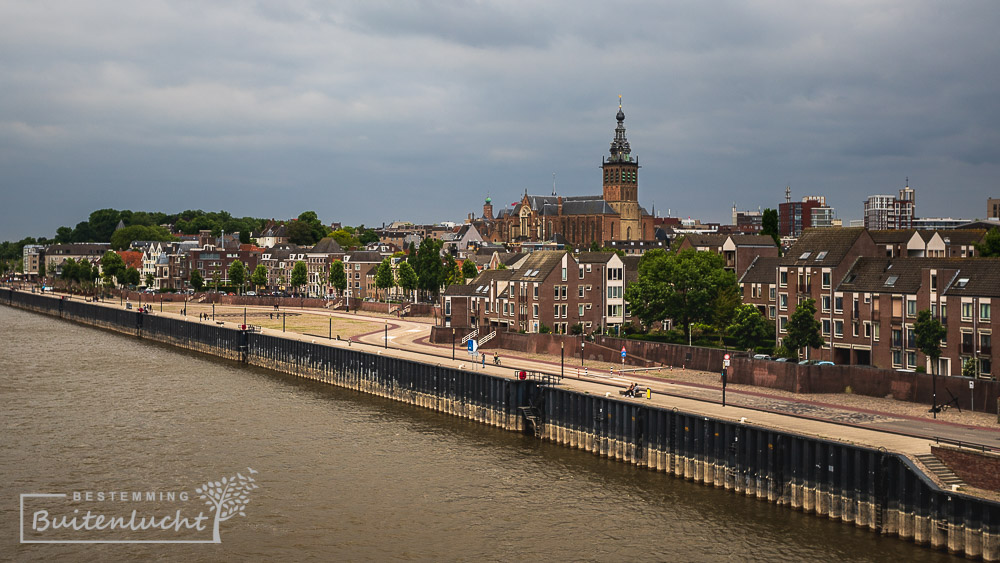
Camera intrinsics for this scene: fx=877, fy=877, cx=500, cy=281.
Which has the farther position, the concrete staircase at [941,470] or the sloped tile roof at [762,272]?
the sloped tile roof at [762,272]

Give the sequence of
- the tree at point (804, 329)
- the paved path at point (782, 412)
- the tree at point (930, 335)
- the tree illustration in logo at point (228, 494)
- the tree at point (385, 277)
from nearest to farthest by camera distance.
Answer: the tree illustration in logo at point (228, 494), the paved path at point (782, 412), the tree at point (930, 335), the tree at point (804, 329), the tree at point (385, 277)

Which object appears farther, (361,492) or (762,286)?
(762,286)

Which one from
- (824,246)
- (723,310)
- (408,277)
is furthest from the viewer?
(408,277)

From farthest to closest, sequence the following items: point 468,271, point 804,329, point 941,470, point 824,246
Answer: point 468,271 → point 824,246 → point 804,329 → point 941,470

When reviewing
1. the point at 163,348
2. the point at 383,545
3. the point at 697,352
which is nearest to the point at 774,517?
the point at 383,545

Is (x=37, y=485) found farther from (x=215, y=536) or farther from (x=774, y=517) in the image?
(x=774, y=517)

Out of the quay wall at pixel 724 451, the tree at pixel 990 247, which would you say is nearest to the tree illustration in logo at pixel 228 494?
the quay wall at pixel 724 451

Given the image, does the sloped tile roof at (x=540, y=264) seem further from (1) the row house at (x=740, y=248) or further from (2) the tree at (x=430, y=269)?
(2) the tree at (x=430, y=269)

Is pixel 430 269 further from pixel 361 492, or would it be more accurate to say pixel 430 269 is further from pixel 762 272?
pixel 361 492

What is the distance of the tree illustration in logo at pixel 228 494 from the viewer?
46969 millimetres

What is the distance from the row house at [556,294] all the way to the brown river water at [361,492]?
1259 inches

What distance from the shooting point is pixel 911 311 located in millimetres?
77812

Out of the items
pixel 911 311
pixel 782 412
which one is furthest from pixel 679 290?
pixel 782 412

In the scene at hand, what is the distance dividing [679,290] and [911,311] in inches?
1198
